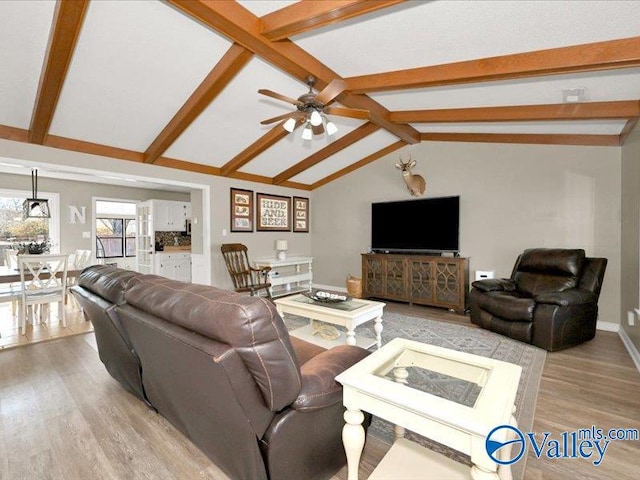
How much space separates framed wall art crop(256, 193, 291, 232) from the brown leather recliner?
397 cm

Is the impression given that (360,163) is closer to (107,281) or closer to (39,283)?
(107,281)

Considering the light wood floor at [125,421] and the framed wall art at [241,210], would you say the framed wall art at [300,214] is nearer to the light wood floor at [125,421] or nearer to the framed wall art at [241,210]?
the framed wall art at [241,210]

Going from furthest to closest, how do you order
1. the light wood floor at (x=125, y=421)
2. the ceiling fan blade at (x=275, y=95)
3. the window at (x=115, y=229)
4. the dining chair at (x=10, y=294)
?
the window at (x=115, y=229)
the dining chair at (x=10, y=294)
the ceiling fan blade at (x=275, y=95)
the light wood floor at (x=125, y=421)

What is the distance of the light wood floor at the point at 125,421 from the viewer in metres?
1.61

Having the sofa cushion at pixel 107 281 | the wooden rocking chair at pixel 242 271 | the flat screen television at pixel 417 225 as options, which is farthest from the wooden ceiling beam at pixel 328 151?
the sofa cushion at pixel 107 281

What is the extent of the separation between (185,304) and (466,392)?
4.29 feet

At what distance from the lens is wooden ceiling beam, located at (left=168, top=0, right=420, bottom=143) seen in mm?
2195

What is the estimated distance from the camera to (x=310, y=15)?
2193 mm

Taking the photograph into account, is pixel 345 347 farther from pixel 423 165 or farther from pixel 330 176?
pixel 330 176

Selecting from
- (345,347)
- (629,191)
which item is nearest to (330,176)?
(629,191)

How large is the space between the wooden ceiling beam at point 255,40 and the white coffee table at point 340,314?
233 centimetres

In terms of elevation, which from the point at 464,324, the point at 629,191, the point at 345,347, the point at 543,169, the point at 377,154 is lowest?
the point at 464,324

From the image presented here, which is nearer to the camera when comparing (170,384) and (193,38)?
(170,384)

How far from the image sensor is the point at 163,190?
7.83 m
